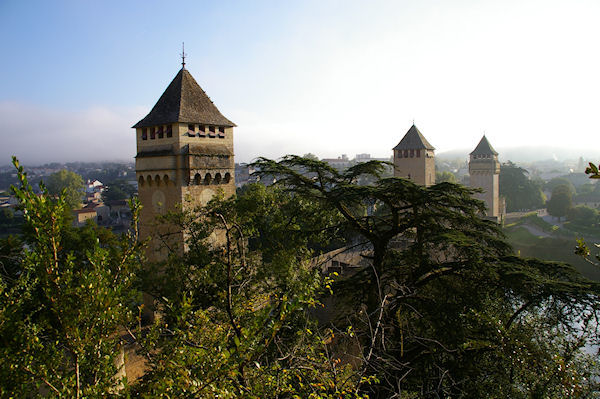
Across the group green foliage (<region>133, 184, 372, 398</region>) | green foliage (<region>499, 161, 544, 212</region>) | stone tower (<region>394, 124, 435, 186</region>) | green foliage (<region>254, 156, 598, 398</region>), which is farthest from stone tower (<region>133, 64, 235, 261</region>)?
green foliage (<region>499, 161, 544, 212</region>)

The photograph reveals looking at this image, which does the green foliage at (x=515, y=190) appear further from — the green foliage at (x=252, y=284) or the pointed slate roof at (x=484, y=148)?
the green foliage at (x=252, y=284)

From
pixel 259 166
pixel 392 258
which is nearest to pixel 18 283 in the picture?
pixel 259 166

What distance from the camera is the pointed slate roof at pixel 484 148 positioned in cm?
4100

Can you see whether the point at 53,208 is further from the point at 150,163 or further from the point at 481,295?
the point at 150,163

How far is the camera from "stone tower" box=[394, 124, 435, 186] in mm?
29188

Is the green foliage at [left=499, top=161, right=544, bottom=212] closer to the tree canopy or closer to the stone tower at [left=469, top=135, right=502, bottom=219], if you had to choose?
the stone tower at [left=469, top=135, right=502, bottom=219]

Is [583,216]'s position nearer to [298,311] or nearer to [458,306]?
[458,306]

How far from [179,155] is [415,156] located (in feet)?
63.2

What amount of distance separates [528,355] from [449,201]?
4562 millimetres

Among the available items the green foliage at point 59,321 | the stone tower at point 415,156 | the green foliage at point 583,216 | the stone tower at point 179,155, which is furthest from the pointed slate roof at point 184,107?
the green foliage at point 583,216

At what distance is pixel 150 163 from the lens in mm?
15203

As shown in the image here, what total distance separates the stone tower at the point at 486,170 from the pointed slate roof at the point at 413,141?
45.1 ft

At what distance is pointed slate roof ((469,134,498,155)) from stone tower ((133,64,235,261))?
32138 mm

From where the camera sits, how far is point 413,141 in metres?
29.5
